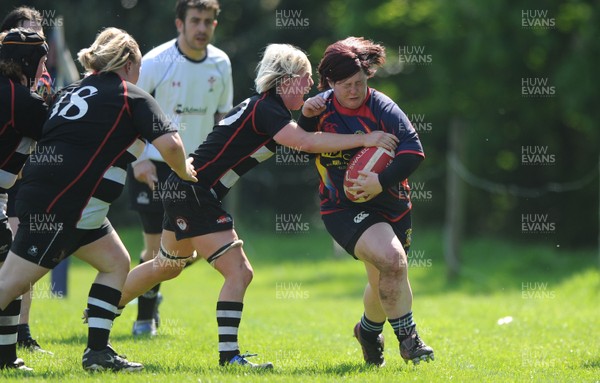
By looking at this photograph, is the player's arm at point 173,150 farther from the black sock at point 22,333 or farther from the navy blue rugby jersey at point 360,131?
the black sock at point 22,333

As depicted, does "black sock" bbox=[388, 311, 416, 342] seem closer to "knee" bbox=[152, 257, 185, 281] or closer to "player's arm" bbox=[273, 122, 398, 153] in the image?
"player's arm" bbox=[273, 122, 398, 153]

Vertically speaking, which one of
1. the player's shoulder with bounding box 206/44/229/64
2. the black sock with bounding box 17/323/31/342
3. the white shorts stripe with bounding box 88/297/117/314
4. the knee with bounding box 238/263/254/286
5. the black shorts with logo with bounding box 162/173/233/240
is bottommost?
the black sock with bounding box 17/323/31/342

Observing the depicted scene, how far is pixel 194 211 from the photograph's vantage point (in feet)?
21.7

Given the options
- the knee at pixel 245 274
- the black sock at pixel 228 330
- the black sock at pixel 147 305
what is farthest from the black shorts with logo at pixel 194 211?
the black sock at pixel 147 305

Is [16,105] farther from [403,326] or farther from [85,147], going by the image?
[403,326]

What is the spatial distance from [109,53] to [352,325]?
14.8 feet

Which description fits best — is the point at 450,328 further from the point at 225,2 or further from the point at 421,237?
the point at 225,2

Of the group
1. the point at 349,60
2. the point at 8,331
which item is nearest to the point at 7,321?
the point at 8,331

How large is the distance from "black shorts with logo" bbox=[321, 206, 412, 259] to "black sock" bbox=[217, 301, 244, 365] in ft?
2.91

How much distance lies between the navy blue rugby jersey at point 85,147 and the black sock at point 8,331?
2.24ft

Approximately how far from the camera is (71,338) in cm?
809

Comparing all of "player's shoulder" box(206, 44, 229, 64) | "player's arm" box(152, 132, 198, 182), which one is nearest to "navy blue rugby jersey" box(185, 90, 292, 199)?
"player's arm" box(152, 132, 198, 182)

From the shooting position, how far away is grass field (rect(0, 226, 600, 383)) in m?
6.28

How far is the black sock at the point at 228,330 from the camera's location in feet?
21.2
